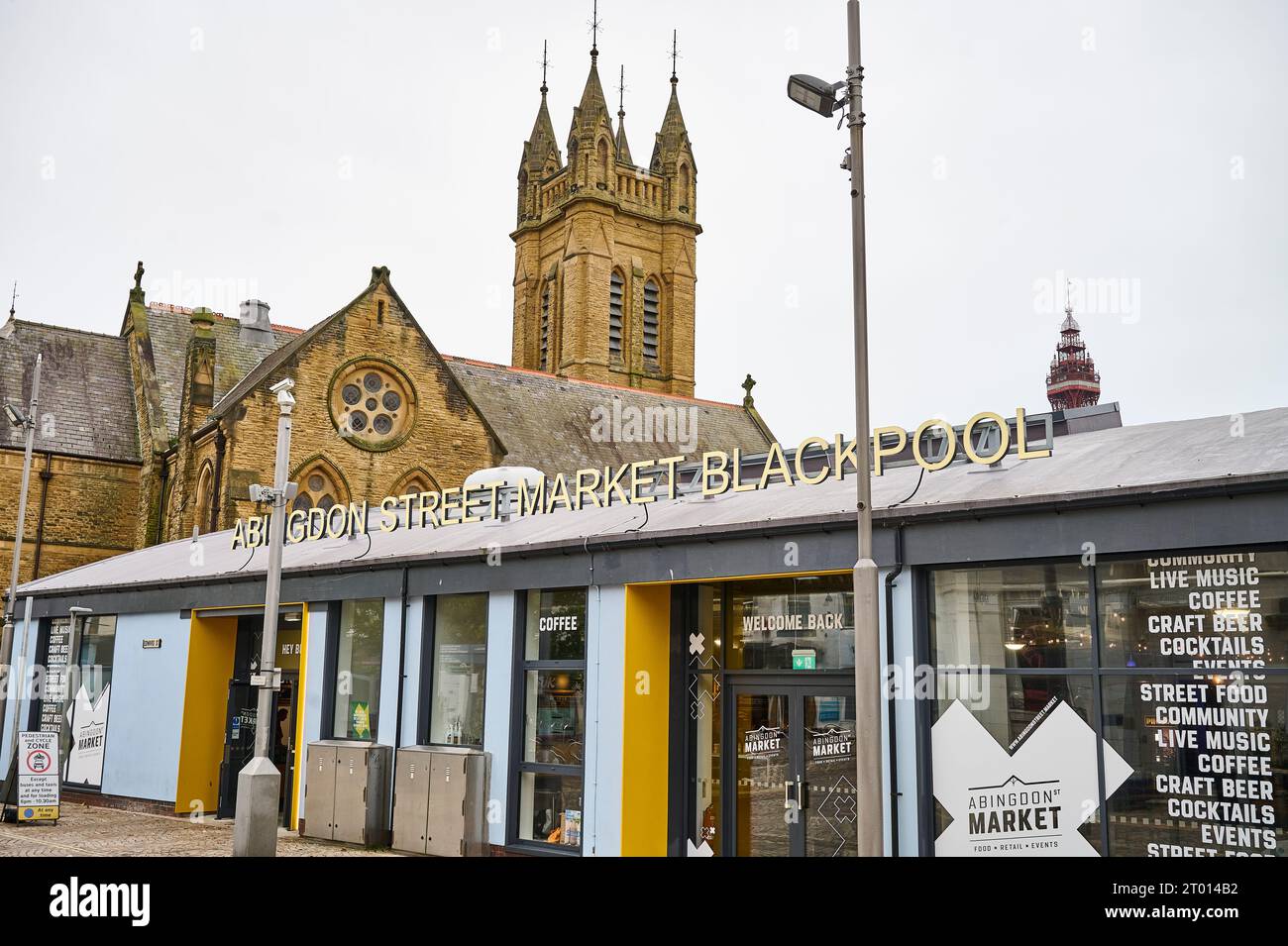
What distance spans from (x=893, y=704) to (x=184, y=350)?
37.0 meters

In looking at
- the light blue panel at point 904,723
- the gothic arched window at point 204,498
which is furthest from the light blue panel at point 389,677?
the gothic arched window at point 204,498

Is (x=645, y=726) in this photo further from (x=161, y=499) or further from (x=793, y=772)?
(x=161, y=499)

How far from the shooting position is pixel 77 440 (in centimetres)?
3994

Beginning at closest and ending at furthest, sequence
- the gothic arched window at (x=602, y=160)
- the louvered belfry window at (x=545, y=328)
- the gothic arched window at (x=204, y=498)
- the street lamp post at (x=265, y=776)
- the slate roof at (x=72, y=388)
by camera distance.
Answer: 1. the street lamp post at (x=265, y=776)
2. the gothic arched window at (x=204, y=498)
3. the slate roof at (x=72, y=388)
4. the gothic arched window at (x=602, y=160)
5. the louvered belfry window at (x=545, y=328)

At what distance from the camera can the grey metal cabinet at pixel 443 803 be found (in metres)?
15.1

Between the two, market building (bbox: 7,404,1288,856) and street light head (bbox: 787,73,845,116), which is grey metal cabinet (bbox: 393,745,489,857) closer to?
market building (bbox: 7,404,1288,856)

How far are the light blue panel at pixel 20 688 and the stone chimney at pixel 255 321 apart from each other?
18.9m

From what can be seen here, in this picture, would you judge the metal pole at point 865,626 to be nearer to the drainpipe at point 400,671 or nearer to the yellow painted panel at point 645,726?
the yellow painted panel at point 645,726

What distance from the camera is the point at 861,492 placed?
9594mm

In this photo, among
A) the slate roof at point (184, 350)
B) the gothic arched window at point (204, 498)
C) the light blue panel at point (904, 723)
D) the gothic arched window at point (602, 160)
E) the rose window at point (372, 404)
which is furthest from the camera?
the gothic arched window at point (602, 160)

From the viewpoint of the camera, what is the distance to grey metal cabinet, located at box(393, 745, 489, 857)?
1507 cm
